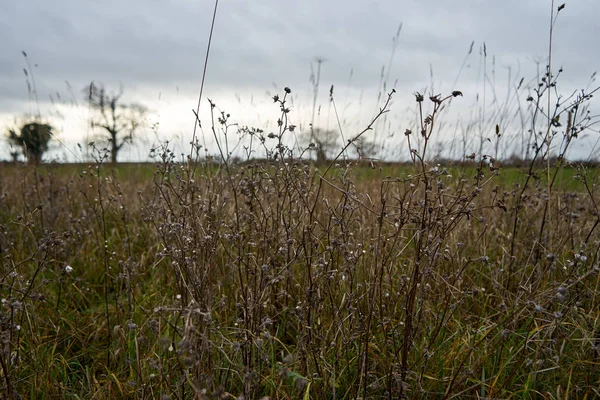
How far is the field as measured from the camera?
2.00 meters

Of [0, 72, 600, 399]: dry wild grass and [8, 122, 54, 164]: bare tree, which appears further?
[8, 122, 54, 164]: bare tree

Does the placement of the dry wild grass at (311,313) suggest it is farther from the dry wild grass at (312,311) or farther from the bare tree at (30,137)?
the bare tree at (30,137)

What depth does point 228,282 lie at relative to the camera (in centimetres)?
310

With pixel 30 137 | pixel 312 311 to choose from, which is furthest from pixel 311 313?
pixel 30 137

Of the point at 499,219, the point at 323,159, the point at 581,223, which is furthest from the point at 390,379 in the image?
the point at 323,159

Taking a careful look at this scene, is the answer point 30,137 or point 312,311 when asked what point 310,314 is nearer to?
point 312,311

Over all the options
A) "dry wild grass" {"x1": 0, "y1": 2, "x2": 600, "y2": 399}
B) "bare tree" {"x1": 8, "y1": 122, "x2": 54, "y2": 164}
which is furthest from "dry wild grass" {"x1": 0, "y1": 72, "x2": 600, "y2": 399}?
"bare tree" {"x1": 8, "y1": 122, "x2": 54, "y2": 164}

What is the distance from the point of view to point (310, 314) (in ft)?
8.29

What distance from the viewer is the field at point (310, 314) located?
2.00 meters

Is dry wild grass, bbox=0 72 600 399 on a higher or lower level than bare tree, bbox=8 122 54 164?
lower

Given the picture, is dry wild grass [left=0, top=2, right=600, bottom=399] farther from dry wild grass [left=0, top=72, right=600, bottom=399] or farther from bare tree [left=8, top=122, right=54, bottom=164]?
bare tree [left=8, top=122, right=54, bottom=164]

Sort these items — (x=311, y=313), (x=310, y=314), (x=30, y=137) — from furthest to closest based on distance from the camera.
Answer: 1. (x=30, y=137)
2. (x=311, y=313)
3. (x=310, y=314)

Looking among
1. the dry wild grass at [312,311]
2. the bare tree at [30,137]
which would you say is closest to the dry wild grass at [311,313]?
the dry wild grass at [312,311]

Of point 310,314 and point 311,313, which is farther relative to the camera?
point 311,313
